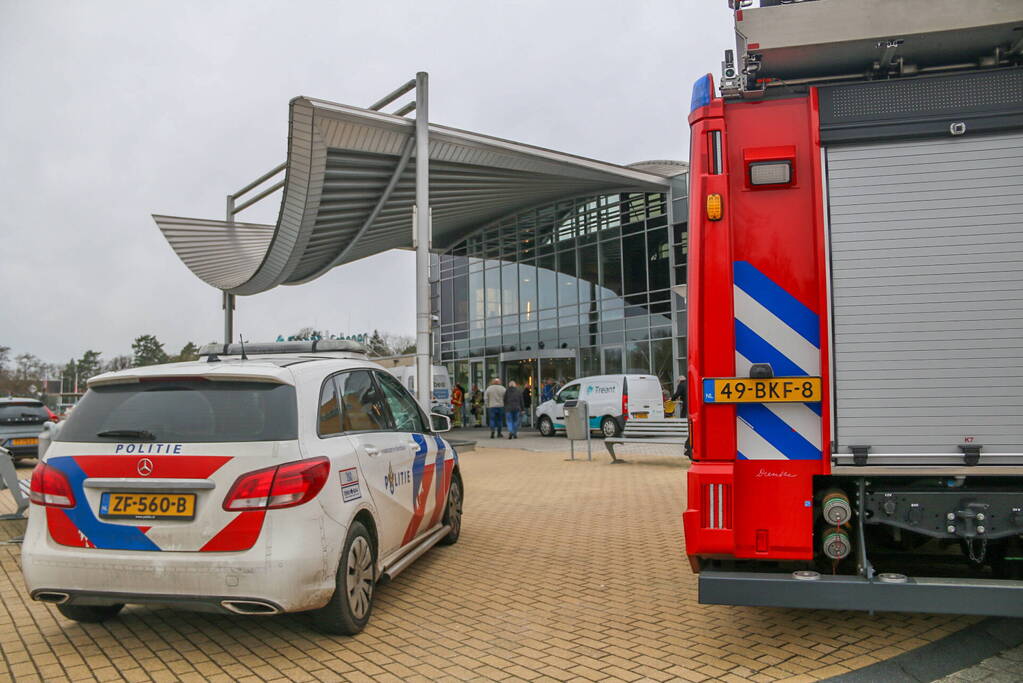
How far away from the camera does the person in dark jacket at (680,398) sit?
18.9 m

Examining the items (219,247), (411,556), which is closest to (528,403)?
(219,247)

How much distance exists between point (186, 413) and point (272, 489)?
2.31 feet

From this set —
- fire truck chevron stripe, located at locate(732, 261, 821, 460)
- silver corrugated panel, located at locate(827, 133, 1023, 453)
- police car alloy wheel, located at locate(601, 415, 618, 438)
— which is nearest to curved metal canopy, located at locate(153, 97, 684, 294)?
police car alloy wheel, located at locate(601, 415, 618, 438)

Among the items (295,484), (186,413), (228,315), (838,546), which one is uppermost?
(228,315)

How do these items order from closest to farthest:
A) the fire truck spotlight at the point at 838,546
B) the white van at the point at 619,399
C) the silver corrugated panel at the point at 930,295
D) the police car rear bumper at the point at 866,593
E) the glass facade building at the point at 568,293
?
the police car rear bumper at the point at 866,593, the silver corrugated panel at the point at 930,295, the fire truck spotlight at the point at 838,546, the white van at the point at 619,399, the glass facade building at the point at 568,293

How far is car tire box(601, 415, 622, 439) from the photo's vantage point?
20.0 meters

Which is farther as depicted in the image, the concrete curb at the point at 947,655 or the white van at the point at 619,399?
the white van at the point at 619,399

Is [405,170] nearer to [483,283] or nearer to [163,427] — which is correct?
[483,283]

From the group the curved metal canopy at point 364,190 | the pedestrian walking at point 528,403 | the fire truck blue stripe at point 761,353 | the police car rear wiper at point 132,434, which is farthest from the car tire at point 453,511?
the pedestrian walking at point 528,403

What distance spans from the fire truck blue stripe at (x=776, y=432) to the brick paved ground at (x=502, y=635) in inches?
42.7

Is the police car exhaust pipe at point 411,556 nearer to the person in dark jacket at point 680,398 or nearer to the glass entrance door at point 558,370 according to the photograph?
the person in dark jacket at point 680,398

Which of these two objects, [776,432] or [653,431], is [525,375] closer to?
[653,431]

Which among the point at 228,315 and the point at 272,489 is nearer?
the point at 272,489

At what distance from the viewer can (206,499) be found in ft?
12.6
